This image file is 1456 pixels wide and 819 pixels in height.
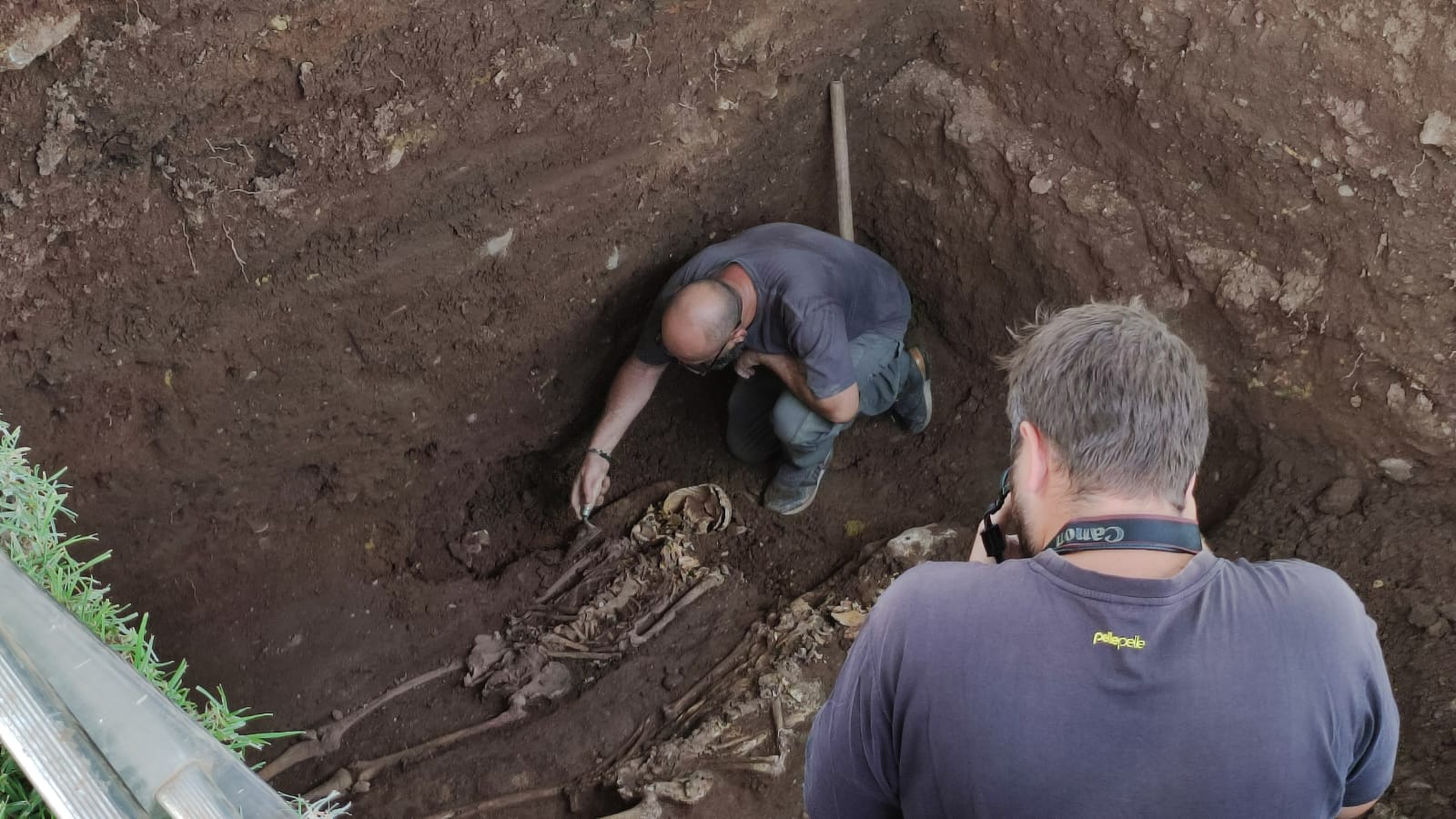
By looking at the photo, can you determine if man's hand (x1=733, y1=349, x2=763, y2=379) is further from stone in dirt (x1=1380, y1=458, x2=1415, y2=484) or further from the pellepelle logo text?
the pellepelle logo text

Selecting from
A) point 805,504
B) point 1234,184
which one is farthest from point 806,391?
point 1234,184

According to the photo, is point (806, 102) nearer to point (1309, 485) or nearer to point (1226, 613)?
point (1309, 485)

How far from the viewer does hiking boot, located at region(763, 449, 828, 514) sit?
4.33 meters

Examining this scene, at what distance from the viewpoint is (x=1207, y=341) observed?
3705 millimetres

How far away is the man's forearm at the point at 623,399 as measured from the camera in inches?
153

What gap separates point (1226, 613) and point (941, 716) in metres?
0.44

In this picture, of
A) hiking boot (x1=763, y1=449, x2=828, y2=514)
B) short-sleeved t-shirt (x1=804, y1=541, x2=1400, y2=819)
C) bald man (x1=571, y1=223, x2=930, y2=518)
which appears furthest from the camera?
hiking boot (x1=763, y1=449, x2=828, y2=514)

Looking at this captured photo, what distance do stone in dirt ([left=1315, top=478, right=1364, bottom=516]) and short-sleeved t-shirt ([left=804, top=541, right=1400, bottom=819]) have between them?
2.17 metres

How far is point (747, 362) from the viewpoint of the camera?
3959 millimetres

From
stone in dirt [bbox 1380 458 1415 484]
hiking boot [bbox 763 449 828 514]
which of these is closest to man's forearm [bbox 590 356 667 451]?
hiking boot [bbox 763 449 828 514]

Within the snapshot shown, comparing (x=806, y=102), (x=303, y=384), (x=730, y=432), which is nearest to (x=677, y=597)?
(x=730, y=432)

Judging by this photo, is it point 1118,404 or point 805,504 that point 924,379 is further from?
point 1118,404

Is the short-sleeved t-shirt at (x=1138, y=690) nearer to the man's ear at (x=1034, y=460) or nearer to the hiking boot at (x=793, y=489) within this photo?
the man's ear at (x=1034, y=460)

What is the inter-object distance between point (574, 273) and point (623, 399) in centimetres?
53
